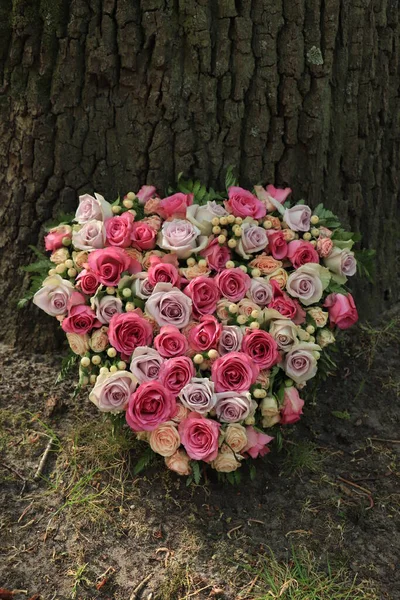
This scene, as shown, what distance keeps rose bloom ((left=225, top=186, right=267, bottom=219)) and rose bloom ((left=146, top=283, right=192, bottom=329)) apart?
469 millimetres

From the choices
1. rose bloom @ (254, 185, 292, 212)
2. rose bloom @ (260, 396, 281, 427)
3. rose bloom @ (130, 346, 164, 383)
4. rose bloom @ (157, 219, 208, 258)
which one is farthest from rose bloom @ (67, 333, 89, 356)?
rose bloom @ (254, 185, 292, 212)

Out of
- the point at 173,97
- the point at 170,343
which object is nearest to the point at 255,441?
the point at 170,343

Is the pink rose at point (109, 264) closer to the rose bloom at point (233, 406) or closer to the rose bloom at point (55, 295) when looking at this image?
the rose bloom at point (55, 295)

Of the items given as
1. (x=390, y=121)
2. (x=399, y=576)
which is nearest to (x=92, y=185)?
(x=390, y=121)

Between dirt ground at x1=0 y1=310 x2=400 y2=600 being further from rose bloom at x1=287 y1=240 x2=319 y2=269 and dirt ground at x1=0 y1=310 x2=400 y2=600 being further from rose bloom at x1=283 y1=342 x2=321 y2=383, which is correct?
rose bloom at x1=287 y1=240 x2=319 y2=269

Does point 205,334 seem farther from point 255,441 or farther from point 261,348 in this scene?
point 255,441

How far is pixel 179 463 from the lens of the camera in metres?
2.55

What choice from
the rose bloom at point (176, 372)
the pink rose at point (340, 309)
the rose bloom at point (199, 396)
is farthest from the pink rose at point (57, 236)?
the pink rose at point (340, 309)

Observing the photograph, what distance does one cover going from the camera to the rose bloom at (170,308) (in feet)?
8.55

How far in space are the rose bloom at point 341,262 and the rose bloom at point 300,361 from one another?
15.9 inches

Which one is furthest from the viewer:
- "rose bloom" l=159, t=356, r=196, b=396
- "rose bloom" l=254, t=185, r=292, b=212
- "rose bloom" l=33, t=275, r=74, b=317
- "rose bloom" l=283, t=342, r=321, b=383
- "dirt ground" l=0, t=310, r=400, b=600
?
"rose bloom" l=254, t=185, r=292, b=212

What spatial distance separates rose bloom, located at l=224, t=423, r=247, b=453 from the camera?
2523mm

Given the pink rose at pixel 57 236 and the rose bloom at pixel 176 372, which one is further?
the pink rose at pixel 57 236

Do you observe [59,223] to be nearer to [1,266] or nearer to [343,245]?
[1,266]
